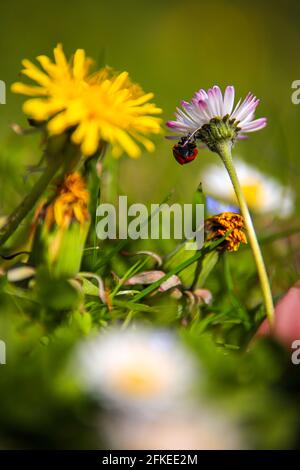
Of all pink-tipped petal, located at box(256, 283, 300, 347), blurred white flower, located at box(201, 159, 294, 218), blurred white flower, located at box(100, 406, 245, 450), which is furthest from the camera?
blurred white flower, located at box(201, 159, 294, 218)

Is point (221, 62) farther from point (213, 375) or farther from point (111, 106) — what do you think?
point (213, 375)

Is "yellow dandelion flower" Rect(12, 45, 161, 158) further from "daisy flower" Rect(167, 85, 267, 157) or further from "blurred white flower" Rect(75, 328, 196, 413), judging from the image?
"blurred white flower" Rect(75, 328, 196, 413)

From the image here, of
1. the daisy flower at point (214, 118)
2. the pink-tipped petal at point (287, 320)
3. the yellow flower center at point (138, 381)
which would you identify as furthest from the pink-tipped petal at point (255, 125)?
the yellow flower center at point (138, 381)

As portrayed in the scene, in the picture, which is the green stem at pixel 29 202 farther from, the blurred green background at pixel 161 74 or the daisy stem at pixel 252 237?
the daisy stem at pixel 252 237

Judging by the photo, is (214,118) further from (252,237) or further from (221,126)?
(252,237)

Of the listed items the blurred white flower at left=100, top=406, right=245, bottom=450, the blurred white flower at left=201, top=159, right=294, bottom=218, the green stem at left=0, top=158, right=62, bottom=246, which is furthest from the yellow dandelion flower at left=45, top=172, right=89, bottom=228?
the blurred white flower at left=201, top=159, right=294, bottom=218

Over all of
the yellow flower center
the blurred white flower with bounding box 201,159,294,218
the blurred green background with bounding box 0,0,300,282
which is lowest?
the yellow flower center

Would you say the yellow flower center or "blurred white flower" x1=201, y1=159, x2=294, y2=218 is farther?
"blurred white flower" x1=201, y1=159, x2=294, y2=218
